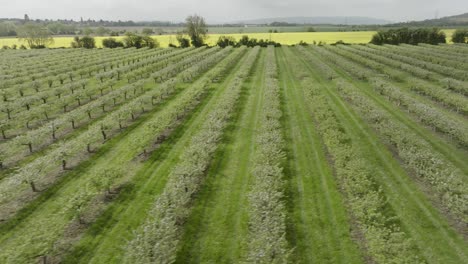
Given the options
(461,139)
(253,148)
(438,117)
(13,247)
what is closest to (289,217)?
(253,148)

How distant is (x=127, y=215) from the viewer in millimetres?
20156

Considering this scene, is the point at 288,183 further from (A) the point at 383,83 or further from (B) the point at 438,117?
(A) the point at 383,83

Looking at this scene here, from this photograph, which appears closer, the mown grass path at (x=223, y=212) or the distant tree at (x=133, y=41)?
the mown grass path at (x=223, y=212)

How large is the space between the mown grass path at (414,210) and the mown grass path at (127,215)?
638 inches

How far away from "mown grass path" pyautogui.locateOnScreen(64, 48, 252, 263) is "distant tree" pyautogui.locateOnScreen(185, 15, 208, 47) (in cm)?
11641

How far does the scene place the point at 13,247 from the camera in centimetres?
1661

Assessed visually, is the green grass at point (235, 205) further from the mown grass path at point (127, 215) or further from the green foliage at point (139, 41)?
the green foliage at point (139, 41)

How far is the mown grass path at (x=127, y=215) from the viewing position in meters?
16.8

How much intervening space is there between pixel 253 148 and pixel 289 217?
11.2 meters

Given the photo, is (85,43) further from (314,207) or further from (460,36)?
(460,36)

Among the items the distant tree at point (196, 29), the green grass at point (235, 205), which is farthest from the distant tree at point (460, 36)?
the green grass at point (235, 205)

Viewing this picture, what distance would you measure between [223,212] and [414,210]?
12356 mm

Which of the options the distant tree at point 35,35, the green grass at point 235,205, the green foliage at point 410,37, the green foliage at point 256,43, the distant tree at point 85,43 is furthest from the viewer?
the distant tree at point 35,35

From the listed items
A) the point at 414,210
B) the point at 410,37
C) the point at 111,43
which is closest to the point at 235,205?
the point at 414,210
